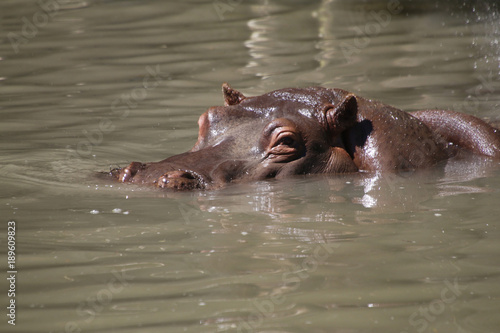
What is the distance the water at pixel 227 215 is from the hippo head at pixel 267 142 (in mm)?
172

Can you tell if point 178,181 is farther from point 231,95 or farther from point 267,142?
A: point 231,95

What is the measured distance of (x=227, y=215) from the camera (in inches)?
211

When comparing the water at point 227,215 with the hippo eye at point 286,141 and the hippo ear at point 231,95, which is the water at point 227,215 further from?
the hippo ear at point 231,95

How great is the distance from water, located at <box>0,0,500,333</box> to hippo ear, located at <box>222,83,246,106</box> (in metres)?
1.08

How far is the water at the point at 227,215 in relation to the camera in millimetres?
3646

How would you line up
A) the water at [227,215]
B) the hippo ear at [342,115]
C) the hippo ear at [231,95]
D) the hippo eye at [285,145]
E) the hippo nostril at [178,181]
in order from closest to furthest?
1. the water at [227,215]
2. the hippo nostril at [178,181]
3. the hippo eye at [285,145]
4. the hippo ear at [342,115]
5. the hippo ear at [231,95]

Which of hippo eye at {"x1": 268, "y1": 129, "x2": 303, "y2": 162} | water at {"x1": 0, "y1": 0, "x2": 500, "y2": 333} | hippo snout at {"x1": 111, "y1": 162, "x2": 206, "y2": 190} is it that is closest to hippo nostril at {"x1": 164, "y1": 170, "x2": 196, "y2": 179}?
hippo snout at {"x1": 111, "y1": 162, "x2": 206, "y2": 190}

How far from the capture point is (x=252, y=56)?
12.9 meters

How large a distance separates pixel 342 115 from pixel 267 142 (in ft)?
2.24

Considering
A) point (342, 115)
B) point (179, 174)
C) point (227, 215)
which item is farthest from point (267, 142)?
point (227, 215)

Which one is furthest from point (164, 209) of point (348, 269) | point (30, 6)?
point (30, 6)

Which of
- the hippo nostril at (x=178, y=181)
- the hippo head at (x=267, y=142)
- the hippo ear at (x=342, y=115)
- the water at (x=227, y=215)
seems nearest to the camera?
the water at (x=227, y=215)

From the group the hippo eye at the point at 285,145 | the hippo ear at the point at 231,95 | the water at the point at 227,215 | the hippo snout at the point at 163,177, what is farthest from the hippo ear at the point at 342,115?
the hippo snout at the point at 163,177

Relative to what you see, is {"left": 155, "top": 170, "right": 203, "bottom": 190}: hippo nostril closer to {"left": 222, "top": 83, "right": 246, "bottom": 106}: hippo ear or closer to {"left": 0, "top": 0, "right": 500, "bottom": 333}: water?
{"left": 0, "top": 0, "right": 500, "bottom": 333}: water
